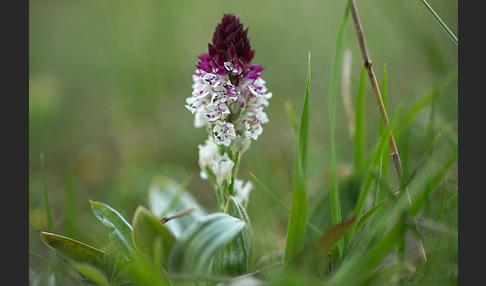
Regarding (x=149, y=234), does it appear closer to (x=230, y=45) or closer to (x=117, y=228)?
(x=117, y=228)

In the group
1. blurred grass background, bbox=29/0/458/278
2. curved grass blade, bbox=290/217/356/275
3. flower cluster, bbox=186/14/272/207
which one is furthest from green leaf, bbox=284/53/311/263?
blurred grass background, bbox=29/0/458/278

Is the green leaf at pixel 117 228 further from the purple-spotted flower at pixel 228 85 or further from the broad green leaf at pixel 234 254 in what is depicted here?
the purple-spotted flower at pixel 228 85

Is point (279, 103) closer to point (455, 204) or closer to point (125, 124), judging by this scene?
point (125, 124)

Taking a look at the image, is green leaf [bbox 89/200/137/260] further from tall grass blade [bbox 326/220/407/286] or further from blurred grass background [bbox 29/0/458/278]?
tall grass blade [bbox 326/220/407/286]

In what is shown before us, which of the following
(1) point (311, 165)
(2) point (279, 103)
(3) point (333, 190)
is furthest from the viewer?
(2) point (279, 103)

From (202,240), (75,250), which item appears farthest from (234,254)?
(75,250)

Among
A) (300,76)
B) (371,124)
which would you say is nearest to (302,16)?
(300,76)
